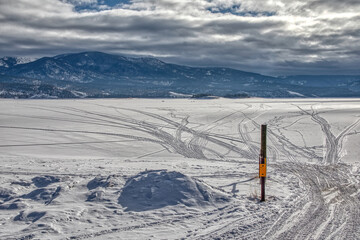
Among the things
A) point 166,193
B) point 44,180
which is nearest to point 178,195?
point 166,193

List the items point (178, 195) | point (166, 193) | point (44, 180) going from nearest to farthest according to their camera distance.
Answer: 1. point (178, 195)
2. point (166, 193)
3. point (44, 180)

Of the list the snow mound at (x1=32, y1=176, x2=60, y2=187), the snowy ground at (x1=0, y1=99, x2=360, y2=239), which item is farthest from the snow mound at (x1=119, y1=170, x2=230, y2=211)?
the snow mound at (x1=32, y1=176, x2=60, y2=187)

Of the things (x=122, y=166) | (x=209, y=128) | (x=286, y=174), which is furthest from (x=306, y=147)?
(x=122, y=166)

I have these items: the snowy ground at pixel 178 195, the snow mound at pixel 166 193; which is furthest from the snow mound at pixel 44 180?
the snow mound at pixel 166 193

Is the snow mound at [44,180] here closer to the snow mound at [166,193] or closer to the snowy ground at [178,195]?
the snowy ground at [178,195]

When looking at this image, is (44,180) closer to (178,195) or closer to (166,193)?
(166,193)

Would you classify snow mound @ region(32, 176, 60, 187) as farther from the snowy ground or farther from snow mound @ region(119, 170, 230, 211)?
snow mound @ region(119, 170, 230, 211)

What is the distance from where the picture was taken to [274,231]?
6.75 meters

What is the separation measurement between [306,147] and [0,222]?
54.7 feet

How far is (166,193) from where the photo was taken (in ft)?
28.4

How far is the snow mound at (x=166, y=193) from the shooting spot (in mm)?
8250

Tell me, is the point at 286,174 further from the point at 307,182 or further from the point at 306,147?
the point at 306,147

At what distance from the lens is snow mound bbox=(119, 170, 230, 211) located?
325 inches

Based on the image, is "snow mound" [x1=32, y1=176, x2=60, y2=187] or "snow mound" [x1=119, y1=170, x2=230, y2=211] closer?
"snow mound" [x1=119, y1=170, x2=230, y2=211]
